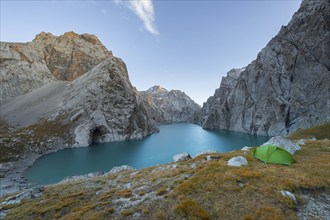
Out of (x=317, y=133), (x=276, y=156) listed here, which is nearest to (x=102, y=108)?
(x=317, y=133)

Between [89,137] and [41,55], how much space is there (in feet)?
401

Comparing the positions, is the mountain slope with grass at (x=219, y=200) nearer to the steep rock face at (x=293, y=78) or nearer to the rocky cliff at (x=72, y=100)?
the rocky cliff at (x=72, y=100)

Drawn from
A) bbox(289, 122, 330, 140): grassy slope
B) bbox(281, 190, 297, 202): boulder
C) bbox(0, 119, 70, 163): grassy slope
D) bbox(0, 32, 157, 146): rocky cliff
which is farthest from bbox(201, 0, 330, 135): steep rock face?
bbox(0, 119, 70, 163): grassy slope

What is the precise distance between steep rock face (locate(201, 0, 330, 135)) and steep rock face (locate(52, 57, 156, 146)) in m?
91.7

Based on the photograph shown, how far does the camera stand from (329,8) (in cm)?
11644

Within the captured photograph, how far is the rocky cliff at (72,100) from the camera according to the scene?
399 feet

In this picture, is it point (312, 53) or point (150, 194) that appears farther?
point (312, 53)

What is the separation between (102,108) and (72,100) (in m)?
21.6

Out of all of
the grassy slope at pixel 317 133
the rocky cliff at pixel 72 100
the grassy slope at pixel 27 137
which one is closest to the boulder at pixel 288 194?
the grassy slope at pixel 317 133

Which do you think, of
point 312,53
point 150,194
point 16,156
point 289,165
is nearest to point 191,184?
point 150,194

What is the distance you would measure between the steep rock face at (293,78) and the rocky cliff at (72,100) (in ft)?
298

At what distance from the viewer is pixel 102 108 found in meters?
130

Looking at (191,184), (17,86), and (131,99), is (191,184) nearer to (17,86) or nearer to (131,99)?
(131,99)

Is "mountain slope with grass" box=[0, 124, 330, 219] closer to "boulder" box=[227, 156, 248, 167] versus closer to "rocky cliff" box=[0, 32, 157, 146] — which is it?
"boulder" box=[227, 156, 248, 167]
